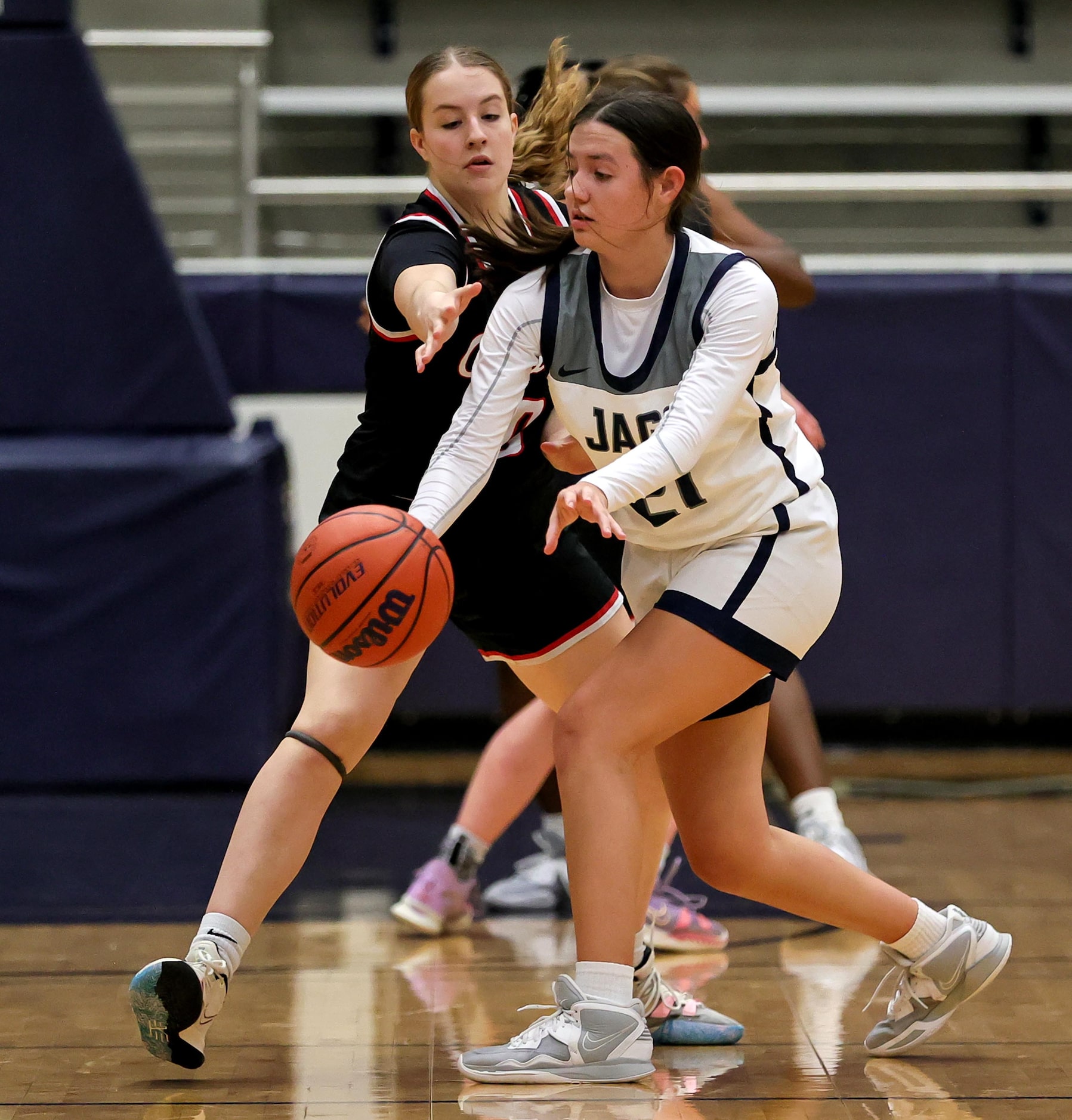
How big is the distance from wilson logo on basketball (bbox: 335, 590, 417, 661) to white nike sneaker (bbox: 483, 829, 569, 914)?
171 centimetres

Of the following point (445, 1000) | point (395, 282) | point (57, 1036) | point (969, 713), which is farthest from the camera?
point (969, 713)

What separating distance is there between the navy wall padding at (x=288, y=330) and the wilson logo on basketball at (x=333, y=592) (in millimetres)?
3763

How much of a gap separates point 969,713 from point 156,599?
3195mm

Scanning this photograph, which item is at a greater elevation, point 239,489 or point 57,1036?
point 239,489

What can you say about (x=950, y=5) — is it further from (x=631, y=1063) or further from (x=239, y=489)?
(x=631, y=1063)

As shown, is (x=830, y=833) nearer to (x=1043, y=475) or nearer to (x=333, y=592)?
(x=333, y=592)

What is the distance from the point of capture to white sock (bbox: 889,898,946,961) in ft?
9.03

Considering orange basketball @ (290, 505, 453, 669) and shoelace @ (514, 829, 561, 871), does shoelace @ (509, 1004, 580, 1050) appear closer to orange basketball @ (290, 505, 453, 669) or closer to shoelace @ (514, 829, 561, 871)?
orange basketball @ (290, 505, 453, 669)

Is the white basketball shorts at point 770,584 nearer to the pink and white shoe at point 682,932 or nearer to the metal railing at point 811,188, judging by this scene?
the pink and white shoe at point 682,932

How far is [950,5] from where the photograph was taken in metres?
8.95

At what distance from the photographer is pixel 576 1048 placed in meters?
2.55

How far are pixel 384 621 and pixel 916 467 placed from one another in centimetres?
392

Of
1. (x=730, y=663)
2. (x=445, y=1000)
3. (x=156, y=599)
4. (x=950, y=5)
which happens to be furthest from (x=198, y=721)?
(x=950, y=5)

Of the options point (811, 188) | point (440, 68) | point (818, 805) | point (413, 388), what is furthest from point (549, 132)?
point (811, 188)
